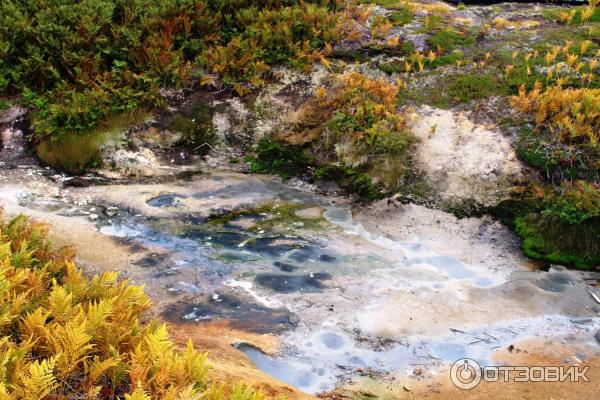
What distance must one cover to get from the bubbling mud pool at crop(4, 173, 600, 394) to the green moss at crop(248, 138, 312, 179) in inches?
44.3

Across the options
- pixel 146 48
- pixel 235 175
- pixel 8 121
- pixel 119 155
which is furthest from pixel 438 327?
pixel 8 121

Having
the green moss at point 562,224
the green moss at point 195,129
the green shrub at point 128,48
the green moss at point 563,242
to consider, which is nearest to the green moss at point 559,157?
the green moss at point 562,224

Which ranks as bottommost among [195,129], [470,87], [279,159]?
[279,159]

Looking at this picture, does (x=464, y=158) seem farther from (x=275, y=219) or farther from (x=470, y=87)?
(x=275, y=219)

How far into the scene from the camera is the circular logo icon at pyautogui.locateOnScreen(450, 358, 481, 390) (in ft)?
23.2

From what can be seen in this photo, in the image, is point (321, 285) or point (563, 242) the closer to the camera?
point (321, 285)

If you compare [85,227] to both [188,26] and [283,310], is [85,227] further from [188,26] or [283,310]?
[188,26]

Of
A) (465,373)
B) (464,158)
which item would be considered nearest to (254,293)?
(465,373)

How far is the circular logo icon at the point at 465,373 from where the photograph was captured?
706 centimetres

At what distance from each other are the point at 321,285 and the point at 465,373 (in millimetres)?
2909

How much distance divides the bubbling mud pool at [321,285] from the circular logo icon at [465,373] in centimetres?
15

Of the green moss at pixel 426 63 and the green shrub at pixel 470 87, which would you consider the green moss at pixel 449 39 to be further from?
the green shrub at pixel 470 87

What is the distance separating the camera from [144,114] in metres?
13.3

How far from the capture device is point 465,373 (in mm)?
7234
